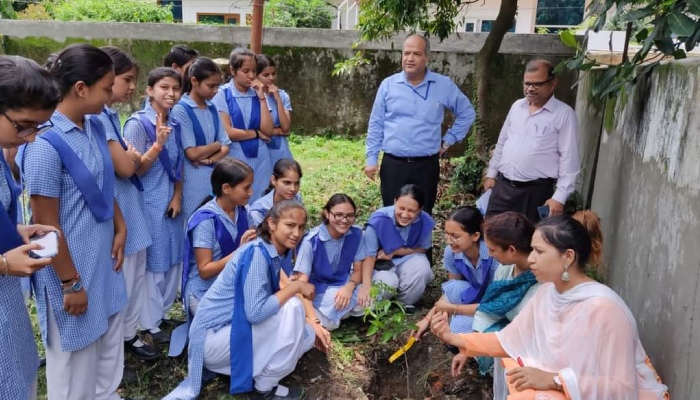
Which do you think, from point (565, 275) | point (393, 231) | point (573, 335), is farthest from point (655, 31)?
point (393, 231)

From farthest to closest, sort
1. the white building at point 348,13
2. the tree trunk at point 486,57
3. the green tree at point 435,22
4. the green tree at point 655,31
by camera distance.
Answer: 1. the white building at point 348,13
2. the tree trunk at point 486,57
3. the green tree at point 435,22
4. the green tree at point 655,31

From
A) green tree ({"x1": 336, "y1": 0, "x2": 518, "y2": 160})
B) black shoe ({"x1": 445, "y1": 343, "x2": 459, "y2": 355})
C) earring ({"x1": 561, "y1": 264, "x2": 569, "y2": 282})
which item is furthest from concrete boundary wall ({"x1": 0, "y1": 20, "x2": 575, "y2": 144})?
earring ({"x1": 561, "y1": 264, "x2": 569, "y2": 282})

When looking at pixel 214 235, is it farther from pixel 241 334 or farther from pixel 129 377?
pixel 129 377

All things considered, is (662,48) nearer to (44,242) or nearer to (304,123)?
(44,242)

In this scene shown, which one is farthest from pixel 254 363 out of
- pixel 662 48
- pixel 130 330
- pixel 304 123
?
pixel 304 123

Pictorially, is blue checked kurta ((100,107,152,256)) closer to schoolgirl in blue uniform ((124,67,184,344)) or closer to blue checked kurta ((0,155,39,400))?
schoolgirl in blue uniform ((124,67,184,344))

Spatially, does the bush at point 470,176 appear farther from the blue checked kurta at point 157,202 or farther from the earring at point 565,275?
the earring at point 565,275

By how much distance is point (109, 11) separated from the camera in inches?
474

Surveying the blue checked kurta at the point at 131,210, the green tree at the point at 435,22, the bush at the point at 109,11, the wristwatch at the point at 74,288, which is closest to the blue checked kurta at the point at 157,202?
the blue checked kurta at the point at 131,210

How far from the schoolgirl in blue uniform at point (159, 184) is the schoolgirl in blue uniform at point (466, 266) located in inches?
65.0

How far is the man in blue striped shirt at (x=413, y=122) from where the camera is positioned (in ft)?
15.0

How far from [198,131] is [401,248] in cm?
167

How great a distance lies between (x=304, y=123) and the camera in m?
8.95

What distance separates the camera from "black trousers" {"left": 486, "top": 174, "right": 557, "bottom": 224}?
13.4 feet
